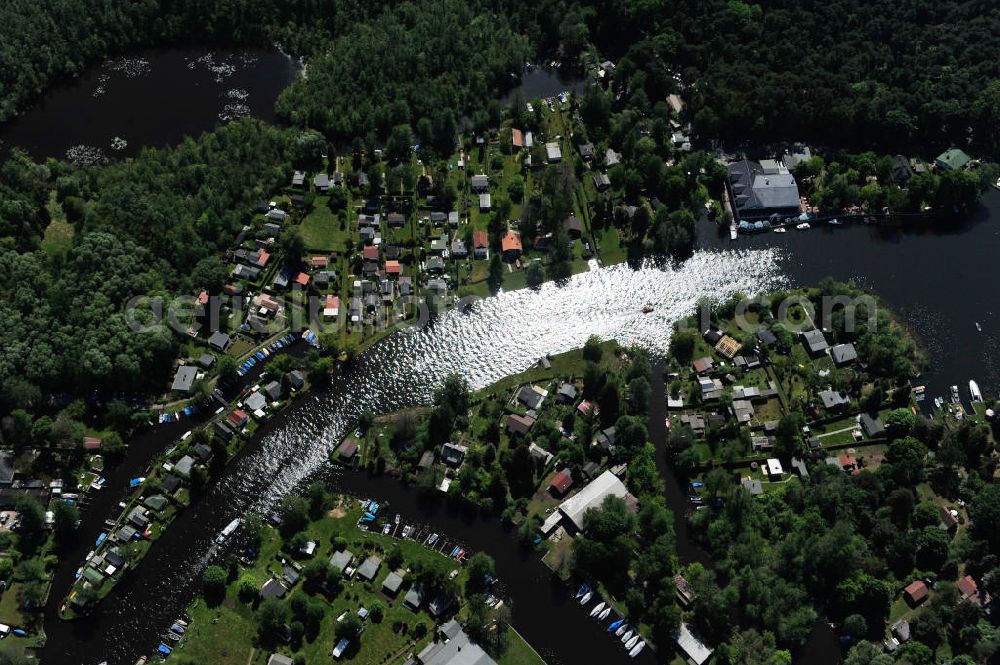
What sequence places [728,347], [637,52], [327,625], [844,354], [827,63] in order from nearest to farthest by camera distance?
[327,625] → [844,354] → [728,347] → [827,63] → [637,52]

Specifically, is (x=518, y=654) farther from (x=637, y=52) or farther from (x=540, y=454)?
(x=637, y=52)

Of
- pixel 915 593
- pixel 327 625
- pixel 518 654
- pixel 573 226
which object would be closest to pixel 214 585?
pixel 327 625

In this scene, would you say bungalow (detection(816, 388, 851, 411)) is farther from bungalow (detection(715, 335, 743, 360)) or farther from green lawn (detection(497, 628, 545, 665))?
green lawn (detection(497, 628, 545, 665))

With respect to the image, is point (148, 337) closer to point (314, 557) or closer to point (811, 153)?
point (314, 557)

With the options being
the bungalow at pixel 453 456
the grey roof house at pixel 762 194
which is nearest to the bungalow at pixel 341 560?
the bungalow at pixel 453 456

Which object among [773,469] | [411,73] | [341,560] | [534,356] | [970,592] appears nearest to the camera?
[341,560]

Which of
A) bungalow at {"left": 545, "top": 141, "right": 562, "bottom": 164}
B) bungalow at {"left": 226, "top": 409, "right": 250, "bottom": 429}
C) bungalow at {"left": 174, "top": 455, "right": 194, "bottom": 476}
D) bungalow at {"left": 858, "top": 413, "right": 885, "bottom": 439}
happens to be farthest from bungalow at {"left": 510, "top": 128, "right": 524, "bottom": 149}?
bungalow at {"left": 174, "top": 455, "right": 194, "bottom": 476}
